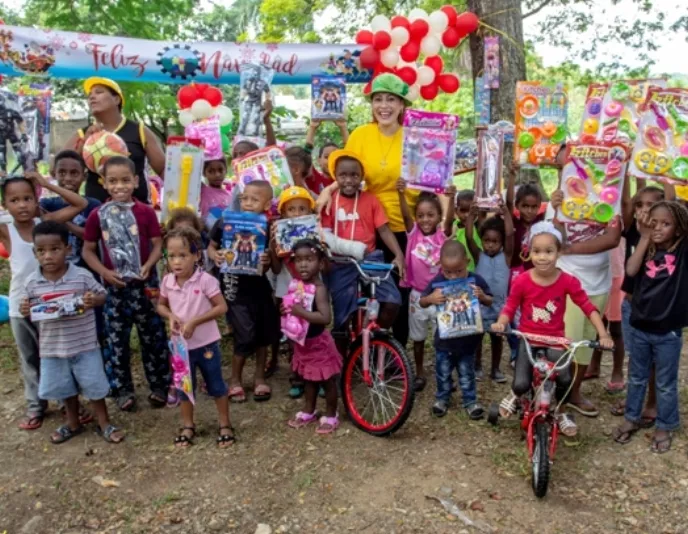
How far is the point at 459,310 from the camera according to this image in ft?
13.4

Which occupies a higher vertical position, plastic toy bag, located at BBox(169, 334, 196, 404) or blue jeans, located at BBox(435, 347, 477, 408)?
plastic toy bag, located at BBox(169, 334, 196, 404)

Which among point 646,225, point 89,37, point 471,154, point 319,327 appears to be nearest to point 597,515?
point 646,225

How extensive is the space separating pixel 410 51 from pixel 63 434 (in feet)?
13.7

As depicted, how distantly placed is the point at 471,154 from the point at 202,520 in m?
3.29

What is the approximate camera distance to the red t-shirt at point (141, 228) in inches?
161

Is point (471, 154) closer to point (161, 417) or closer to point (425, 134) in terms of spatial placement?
point (425, 134)

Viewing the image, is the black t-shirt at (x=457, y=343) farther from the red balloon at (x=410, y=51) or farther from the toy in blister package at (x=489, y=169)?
the red balloon at (x=410, y=51)

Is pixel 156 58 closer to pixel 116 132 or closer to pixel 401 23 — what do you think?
pixel 116 132

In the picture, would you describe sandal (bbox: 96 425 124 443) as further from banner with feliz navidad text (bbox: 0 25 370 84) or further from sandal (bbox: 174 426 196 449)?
banner with feliz navidad text (bbox: 0 25 370 84)

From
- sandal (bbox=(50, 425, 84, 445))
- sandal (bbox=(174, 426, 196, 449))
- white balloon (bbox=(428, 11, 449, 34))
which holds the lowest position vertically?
sandal (bbox=(174, 426, 196, 449))

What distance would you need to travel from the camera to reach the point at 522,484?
11.5 feet

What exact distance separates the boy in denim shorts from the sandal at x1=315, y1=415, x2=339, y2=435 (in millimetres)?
1327

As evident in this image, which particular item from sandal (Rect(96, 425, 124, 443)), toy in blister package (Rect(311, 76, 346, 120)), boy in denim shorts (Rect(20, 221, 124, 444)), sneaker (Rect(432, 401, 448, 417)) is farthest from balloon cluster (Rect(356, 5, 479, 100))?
sandal (Rect(96, 425, 124, 443))

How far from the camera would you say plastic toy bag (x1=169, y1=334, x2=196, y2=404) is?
3.82 m
